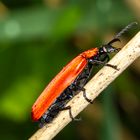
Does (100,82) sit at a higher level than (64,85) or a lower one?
higher

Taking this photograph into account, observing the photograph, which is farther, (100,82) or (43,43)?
(43,43)

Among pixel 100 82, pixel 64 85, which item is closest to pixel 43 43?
pixel 64 85

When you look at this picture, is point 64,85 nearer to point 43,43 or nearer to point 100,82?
point 100,82

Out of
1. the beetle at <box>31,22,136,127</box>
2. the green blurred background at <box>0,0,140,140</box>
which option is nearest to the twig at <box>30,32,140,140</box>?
the beetle at <box>31,22,136,127</box>

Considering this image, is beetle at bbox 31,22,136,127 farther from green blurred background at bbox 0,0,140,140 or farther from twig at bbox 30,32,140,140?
green blurred background at bbox 0,0,140,140

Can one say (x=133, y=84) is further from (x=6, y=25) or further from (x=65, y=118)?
(x=65, y=118)

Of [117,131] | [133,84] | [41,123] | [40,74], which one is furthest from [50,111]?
[133,84]
